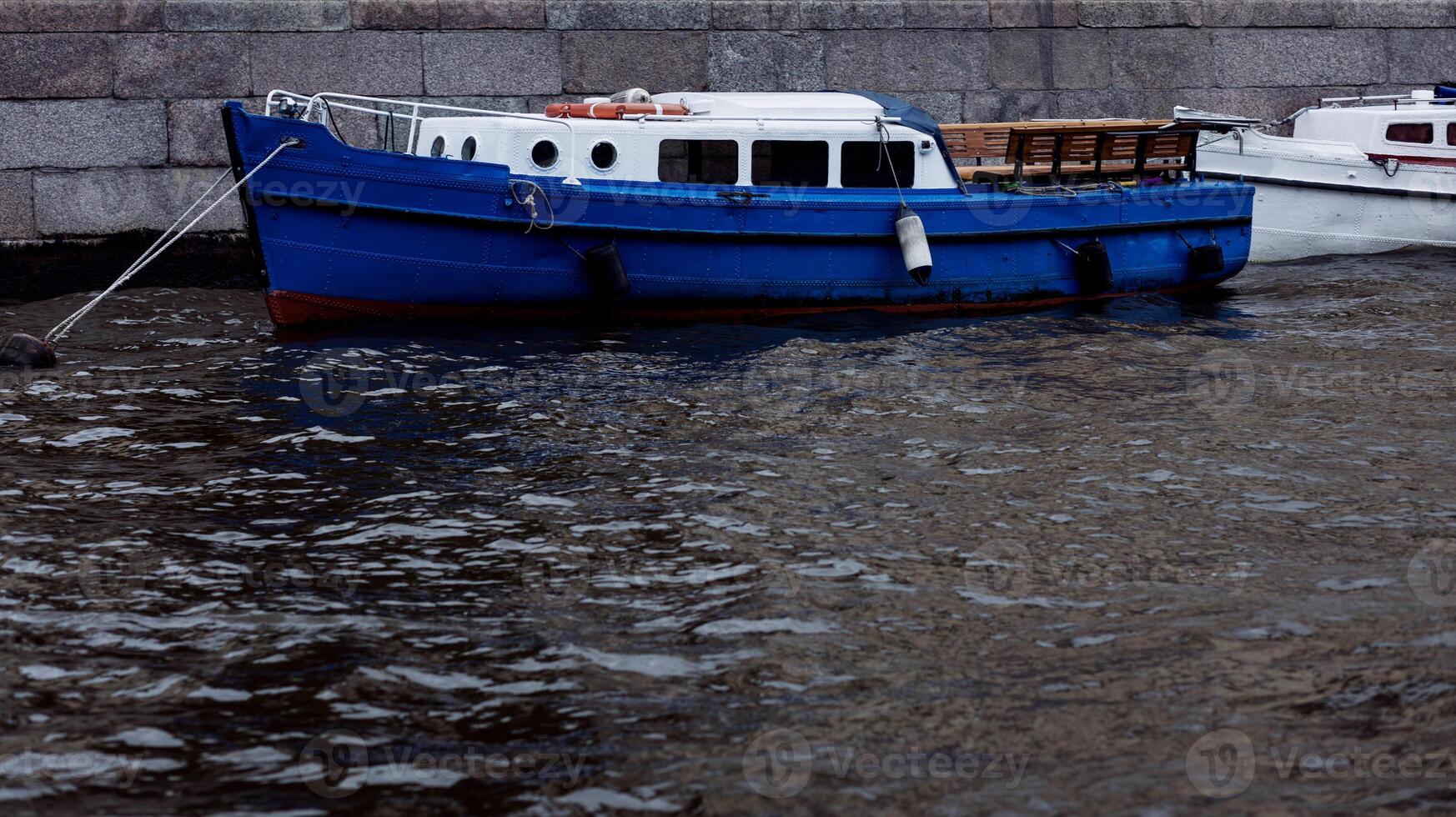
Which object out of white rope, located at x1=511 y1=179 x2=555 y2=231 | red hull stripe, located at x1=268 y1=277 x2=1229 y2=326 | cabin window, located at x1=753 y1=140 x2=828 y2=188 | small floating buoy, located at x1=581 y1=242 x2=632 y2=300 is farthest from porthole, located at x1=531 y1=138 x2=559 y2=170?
cabin window, located at x1=753 y1=140 x2=828 y2=188

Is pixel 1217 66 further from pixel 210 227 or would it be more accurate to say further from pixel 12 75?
pixel 12 75

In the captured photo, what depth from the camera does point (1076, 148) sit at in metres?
12.2

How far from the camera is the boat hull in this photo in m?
14.2

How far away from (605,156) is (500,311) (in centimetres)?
143

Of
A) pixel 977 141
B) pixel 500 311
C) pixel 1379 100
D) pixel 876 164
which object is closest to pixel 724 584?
pixel 500 311

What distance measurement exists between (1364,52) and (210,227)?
12.3 m

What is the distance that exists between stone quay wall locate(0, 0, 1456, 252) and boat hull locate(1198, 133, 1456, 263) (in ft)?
4.64

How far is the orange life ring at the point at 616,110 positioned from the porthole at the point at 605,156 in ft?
0.98

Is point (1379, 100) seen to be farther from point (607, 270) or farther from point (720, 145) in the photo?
point (607, 270)

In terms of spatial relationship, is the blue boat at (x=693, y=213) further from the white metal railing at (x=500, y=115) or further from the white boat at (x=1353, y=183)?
the white boat at (x=1353, y=183)

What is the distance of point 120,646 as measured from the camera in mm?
4965

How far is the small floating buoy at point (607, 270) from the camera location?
10.5 metres

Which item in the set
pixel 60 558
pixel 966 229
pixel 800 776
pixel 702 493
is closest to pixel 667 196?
pixel 966 229

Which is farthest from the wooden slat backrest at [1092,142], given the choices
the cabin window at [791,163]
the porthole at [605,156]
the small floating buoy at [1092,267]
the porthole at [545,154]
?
the porthole at [545,154]
